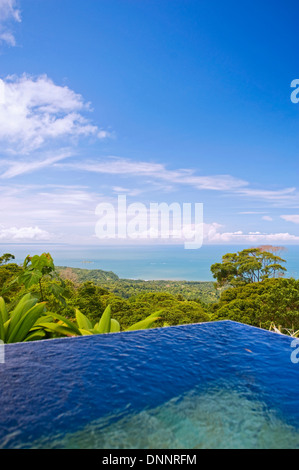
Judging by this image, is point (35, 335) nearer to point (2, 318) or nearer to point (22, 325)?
point (22, 325)

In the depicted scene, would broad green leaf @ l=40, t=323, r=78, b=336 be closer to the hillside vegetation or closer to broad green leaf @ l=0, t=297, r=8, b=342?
the hillside vegetation

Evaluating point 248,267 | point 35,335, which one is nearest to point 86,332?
point 35,335

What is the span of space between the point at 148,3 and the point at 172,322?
905cm

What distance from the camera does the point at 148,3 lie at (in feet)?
24.6

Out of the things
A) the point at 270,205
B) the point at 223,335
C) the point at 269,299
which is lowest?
the point at 269,299

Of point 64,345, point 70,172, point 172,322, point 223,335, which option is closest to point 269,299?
point 172,322

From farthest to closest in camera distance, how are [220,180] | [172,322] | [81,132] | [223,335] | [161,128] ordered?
[220,180]
[161,128]
[81,132]
[172,322]
[223,335]

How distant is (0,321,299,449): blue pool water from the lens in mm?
1125

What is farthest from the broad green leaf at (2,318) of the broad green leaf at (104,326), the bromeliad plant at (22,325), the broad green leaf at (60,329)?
the broad green leaf at (104,326)

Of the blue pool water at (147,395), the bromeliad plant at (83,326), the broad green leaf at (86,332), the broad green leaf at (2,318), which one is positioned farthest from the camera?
the broad green leaf at (86,332)

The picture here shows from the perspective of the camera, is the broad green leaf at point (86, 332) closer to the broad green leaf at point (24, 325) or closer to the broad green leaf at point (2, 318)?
the broad green leaf at point (24, 325)

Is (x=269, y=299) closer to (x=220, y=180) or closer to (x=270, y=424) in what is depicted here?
(x=270, y=424)

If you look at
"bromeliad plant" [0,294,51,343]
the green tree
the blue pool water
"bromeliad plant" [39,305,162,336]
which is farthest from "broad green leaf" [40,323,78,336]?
the green tree

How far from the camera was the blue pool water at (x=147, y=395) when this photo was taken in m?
1.12
